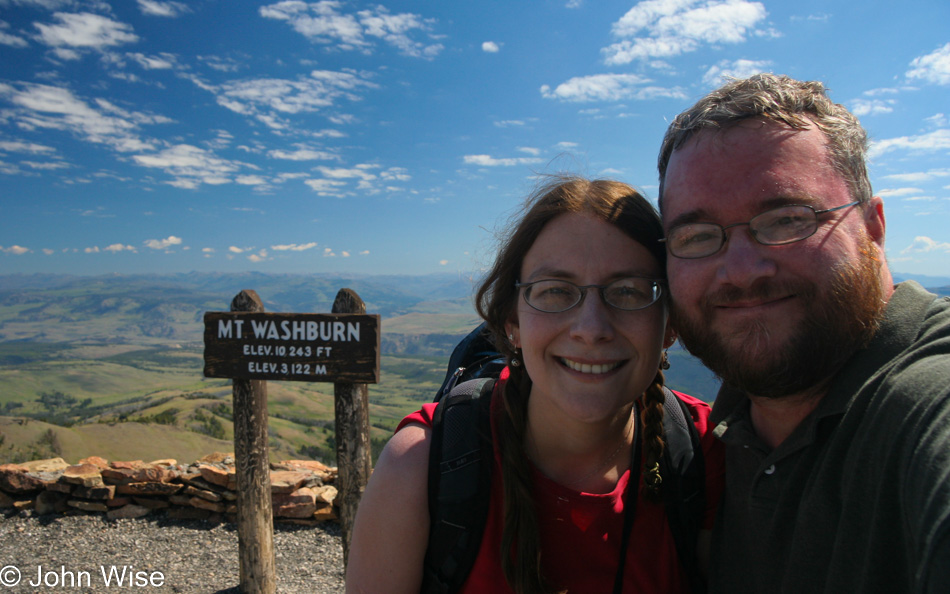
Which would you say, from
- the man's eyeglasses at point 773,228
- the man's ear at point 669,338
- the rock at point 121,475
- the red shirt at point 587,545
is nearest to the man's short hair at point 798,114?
the man's eyeglasses at point 773,228

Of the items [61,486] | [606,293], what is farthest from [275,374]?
[61,486]

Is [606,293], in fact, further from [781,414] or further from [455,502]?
[455,502]

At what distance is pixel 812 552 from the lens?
1289mm

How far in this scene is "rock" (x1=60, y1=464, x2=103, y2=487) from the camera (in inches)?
255

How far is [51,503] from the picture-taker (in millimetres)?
6570

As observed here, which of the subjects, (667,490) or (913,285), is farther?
(667,490)

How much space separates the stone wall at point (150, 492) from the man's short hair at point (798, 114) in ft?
21.0

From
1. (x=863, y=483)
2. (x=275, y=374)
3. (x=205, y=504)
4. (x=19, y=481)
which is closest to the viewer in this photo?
(x=863, y=483)

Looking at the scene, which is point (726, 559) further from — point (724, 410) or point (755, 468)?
point (724, 410)

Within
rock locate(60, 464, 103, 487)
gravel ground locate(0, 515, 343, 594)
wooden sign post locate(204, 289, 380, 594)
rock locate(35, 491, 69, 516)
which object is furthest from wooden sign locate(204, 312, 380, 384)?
rock locate(35, 491, 69, 516)

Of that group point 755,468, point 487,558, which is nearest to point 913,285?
point 755,468

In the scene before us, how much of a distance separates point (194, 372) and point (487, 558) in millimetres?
170762

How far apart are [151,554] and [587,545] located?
6269 mm

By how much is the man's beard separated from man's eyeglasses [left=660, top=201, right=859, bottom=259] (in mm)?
138
